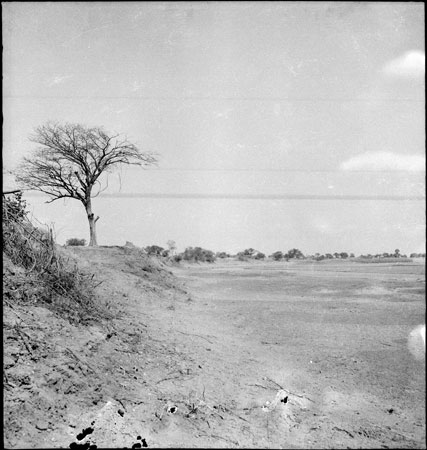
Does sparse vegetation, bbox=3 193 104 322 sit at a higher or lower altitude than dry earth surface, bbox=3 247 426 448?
higher

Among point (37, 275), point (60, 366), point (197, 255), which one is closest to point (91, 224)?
point (37, 275)

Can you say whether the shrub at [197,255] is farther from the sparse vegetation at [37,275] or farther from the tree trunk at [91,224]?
the sparse vegetation at [37,275]

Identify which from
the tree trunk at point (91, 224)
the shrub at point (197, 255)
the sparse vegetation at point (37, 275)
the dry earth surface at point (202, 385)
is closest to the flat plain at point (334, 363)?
the dry earth surface at point (202, 385)

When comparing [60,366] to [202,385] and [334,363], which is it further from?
[334,363]

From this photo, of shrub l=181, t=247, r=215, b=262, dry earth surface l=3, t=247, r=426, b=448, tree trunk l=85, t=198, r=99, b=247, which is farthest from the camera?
shrub l=181, t=247, r=215, b=262

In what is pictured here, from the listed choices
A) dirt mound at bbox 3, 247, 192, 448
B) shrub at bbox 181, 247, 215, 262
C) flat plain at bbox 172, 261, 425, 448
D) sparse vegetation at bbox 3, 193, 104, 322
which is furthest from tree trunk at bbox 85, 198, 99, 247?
shrub at bbox 181, 247, 215, 262

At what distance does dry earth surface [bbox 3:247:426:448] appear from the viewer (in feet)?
→ 10.5

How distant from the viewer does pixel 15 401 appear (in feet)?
10.2

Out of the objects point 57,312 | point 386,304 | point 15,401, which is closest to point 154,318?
point 57,312

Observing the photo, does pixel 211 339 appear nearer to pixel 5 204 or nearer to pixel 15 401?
pixel 15 401

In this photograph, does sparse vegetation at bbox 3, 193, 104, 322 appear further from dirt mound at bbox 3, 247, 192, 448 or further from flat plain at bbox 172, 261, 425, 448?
flat plain at bbox 172, 261, 425, 448

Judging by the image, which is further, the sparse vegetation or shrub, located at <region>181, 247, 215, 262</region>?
shrub, located at <region>181, 247, 215, 262</region>

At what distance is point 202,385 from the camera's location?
4250 mm

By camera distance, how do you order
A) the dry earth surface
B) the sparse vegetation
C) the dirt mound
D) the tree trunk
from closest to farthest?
1. the dirt mound
2. the dry earth surface
3. the sparse vegetation
4. the tree trunk
